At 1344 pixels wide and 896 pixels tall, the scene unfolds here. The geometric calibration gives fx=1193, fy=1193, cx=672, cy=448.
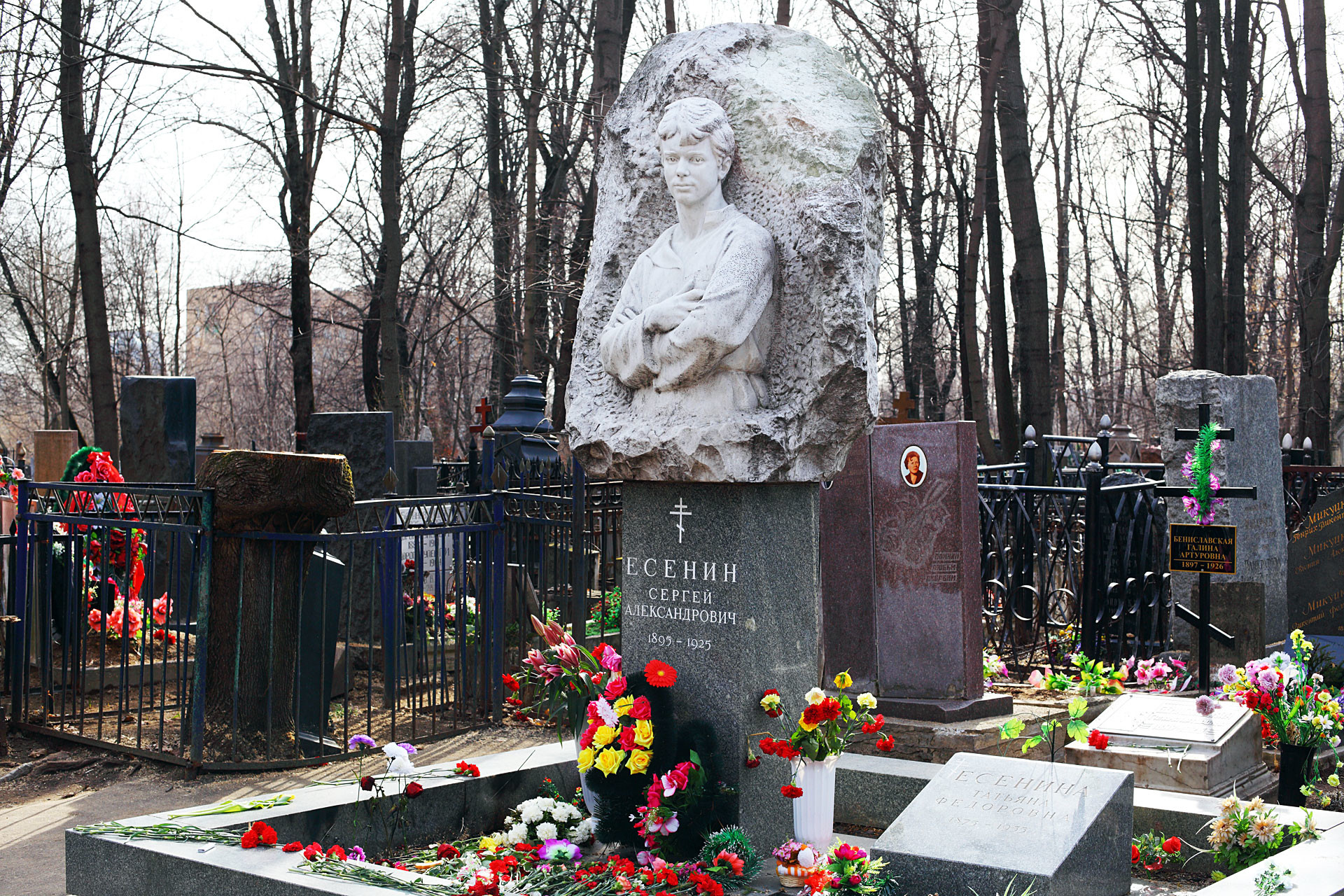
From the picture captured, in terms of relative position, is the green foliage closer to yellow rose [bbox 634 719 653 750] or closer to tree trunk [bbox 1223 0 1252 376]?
yellow rose [bbox 634 719 653 750]

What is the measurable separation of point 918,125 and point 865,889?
13.1 meters

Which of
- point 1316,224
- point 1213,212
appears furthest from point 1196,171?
point 1316,224

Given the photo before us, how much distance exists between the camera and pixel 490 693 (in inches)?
306

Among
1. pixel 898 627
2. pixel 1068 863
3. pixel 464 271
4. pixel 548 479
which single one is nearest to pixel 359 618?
pixel 548 479

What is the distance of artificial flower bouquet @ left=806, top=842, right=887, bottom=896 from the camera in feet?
12.9

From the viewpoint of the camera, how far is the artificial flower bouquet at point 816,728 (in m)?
4.39

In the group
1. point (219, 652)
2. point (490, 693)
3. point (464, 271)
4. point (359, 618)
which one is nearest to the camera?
point (219, 652)

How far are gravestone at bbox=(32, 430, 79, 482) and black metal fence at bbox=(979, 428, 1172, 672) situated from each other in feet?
35.2

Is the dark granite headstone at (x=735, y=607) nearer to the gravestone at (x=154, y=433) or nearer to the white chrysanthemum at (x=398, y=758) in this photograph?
the white chrysanthemum at (x=398, y=758)

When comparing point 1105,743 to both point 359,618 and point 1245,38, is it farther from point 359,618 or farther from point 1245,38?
point 1245,38

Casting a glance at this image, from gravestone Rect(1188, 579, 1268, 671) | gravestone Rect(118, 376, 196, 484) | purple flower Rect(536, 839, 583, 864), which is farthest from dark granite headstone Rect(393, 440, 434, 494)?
purple flower Rect(536, 839, 583, 864)

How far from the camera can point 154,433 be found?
11312 millimetres

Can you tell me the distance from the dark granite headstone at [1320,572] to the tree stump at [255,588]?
21.8ft

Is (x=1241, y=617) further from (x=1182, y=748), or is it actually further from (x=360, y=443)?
(x=360, y=443)
